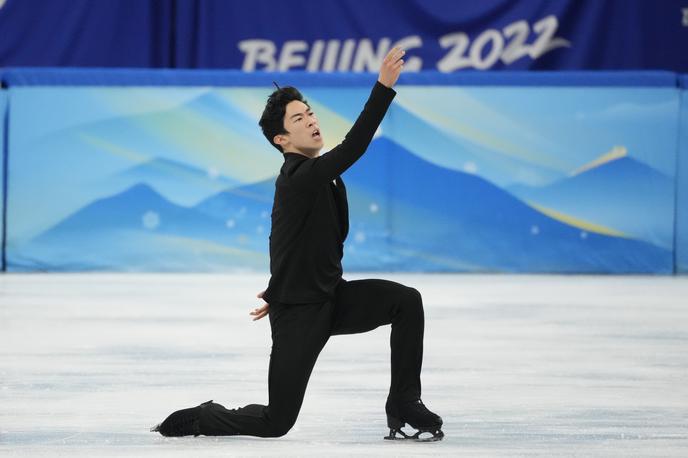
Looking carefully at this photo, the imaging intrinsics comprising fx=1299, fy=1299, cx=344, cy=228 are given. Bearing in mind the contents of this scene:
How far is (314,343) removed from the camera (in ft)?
11.8

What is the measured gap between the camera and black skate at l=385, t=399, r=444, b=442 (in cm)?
360

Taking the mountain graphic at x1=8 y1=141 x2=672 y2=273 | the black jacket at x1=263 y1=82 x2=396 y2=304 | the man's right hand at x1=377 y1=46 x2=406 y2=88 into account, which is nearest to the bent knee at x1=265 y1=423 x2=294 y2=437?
the black jacket at x1=263 y1=82 x2=396 y2=304

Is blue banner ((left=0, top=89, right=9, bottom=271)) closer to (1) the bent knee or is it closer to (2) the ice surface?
(2) the ice surface

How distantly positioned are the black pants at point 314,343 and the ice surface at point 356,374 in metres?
0.08

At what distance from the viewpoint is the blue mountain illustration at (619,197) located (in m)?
10.5

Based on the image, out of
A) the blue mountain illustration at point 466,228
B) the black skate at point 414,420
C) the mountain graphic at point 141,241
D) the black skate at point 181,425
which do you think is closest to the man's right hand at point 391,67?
the black skate at point 414,420

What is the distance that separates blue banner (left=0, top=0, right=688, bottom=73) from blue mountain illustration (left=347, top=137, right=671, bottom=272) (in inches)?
93.5

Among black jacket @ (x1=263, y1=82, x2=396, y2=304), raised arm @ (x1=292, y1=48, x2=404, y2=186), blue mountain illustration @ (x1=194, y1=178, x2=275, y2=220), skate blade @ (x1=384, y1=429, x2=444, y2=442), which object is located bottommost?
skate blade @ (x1=384, y1=429, x2=444, y2=442)

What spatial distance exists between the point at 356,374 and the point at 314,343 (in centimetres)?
153

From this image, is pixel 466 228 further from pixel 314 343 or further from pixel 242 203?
pixel 314 343

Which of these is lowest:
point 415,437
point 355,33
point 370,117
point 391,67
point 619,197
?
point 415,437

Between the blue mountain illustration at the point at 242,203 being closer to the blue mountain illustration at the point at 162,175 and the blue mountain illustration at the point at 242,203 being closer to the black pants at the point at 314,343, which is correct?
the blue mountain illustration at the point at 162,175

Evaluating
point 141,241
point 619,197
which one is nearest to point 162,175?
point 141,241

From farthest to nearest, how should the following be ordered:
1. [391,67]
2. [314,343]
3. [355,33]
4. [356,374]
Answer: [355,33] → [356,374] → [314,343] → [391,67]
